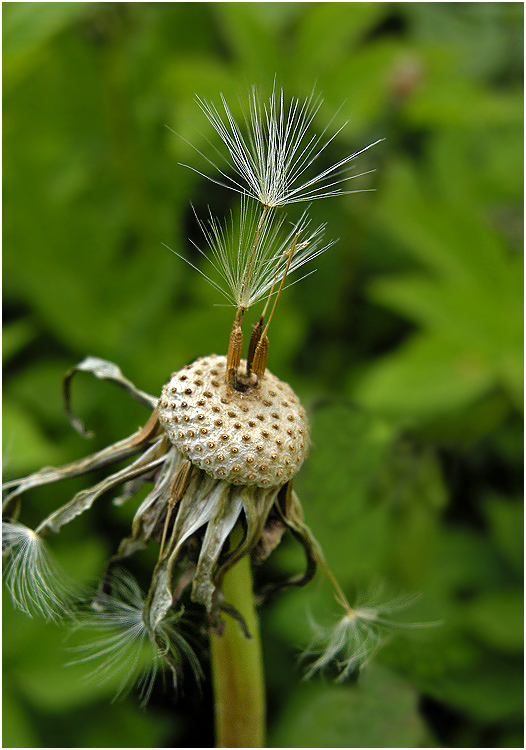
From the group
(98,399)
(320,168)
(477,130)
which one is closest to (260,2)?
(320,168)

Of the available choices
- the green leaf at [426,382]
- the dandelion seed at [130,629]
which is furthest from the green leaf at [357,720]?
the green leaf at [426,382]

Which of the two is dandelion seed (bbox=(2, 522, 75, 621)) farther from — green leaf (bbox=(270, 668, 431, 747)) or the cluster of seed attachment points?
green leaf (bbox=(270, 668, 431, 747))

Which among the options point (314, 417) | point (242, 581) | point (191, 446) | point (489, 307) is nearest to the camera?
point (191, 446)

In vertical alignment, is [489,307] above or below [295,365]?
above

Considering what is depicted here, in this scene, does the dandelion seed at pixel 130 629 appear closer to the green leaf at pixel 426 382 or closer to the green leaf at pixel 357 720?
the green leaf at pixel 357 720

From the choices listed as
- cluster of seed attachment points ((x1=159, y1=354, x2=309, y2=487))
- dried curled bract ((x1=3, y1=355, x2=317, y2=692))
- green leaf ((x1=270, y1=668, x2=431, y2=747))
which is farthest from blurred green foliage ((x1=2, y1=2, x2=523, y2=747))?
cluster of seed attachment points ((x1=159, y1=354, x2=309, y2=487))

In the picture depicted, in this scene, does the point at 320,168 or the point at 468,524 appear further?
the point at 320,168

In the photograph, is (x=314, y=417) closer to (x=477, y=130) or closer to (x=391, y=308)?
(x=391, y=308)
